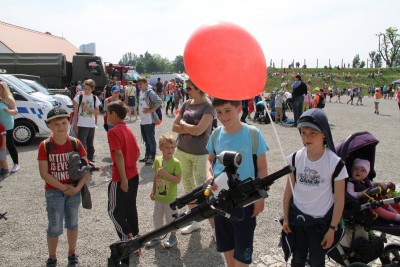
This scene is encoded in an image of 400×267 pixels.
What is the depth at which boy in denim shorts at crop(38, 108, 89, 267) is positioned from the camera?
133 inches

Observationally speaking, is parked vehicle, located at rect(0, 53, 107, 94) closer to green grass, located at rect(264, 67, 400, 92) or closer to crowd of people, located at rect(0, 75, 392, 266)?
crowd of people, located at rect(0, 75, 392, 266)

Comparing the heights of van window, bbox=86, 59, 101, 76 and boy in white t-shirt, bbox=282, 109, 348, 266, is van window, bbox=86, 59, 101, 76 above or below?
above

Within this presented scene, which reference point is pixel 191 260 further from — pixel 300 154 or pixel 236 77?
pixel 236 77

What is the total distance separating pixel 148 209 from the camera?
5215 mm

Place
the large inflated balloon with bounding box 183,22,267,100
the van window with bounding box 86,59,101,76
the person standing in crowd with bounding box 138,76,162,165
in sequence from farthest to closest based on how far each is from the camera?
the van window with bounding box 86,59,101,76, the person standing in crowd with bounding box 138,76,162,165, the large inflated balloon with bounding box 183,22,267,100

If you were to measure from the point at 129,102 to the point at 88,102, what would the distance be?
6.72 metres

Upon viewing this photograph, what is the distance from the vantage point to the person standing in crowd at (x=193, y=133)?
3.96m

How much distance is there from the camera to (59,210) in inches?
135

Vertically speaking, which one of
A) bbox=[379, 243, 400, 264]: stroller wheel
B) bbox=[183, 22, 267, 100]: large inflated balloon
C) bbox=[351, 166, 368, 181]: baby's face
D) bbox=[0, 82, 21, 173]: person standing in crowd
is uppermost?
bbox=[183, 22, 267, 100]: large inflated balloon

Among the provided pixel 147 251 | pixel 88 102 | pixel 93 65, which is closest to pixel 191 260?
pixel 147 251

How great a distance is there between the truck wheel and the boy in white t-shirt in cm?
853

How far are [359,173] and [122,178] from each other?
2.29 m

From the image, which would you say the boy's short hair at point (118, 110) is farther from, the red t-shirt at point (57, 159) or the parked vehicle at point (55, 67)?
the parked vehicle at point (55, 67)

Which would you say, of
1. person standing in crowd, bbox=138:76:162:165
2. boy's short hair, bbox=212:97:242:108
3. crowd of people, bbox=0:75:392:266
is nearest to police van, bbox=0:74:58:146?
person standing in crowd, bbox=138:76:162:165
